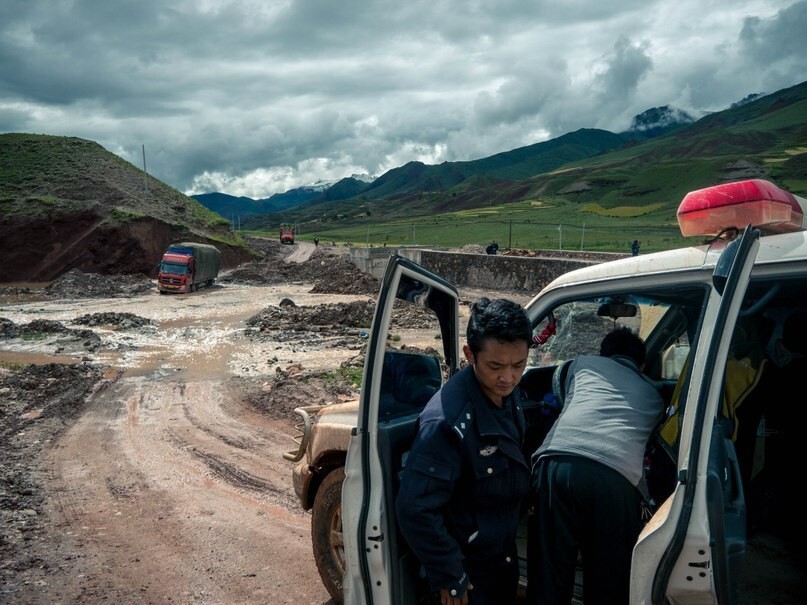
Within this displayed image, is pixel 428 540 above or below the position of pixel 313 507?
above

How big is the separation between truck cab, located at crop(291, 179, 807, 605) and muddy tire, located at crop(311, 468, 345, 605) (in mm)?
A: 23

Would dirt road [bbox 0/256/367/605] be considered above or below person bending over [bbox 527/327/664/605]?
below

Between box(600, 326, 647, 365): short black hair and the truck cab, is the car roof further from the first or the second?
box(600, 326, 647, 365): short black hair

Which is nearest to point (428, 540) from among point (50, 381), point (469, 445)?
point (469, 445)

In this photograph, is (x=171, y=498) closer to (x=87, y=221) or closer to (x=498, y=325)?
(x=498, y=325)

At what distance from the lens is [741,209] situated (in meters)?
3.14

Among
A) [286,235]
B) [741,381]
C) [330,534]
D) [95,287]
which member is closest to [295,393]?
[330,534]

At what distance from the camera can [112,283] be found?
35281 millimetres

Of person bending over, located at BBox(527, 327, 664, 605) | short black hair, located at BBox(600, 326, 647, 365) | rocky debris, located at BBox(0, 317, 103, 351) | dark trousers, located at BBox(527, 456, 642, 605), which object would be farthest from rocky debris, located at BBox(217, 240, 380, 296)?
dark trousers, located at BBox(527, 456, 642, 605)

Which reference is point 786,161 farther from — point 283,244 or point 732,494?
point 732,494

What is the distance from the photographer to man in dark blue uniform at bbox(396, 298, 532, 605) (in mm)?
2484

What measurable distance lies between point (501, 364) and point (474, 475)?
460mm

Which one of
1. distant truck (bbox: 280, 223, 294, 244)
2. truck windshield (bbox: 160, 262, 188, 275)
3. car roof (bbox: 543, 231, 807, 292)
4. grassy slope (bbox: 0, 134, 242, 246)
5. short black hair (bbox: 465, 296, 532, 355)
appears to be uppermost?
grassy slope (bbox: 0, 134, 242, 246)

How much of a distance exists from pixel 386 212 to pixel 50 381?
11925 centimetres
